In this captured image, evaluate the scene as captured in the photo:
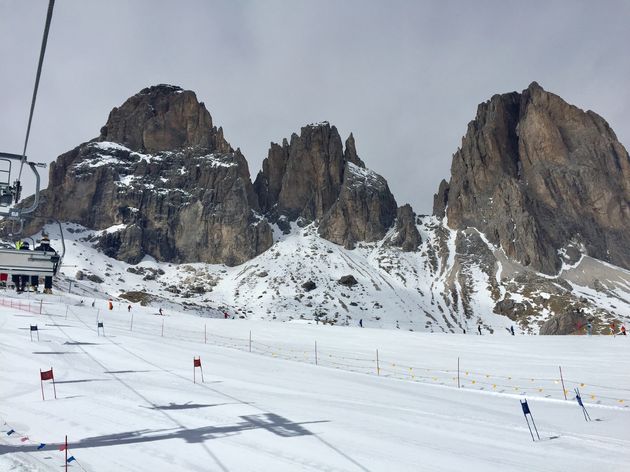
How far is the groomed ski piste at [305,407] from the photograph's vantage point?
10.2m

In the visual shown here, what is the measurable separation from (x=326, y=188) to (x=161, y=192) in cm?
5659

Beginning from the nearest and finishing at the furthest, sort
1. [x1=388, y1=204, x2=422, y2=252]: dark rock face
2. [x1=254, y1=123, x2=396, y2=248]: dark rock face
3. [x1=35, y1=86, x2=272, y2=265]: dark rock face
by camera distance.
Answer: [x1=35, y1=86, x2=272, y2=265]: dark rock face → [x1=388, y1=204, x2=422, y2=252]: dark rock face → [x1=254, y1=123, x2=396, y2=248]: dark rock face

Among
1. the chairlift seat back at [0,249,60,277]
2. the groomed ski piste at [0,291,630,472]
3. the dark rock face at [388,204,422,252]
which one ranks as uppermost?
the dark rock face at [388,204,422,252]

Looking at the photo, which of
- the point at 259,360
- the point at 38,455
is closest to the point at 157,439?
the point at 38,455

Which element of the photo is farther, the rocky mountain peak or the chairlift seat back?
the rocky mountain peak

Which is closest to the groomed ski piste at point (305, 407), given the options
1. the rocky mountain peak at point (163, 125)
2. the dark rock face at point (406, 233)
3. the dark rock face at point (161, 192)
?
the dark rock face at point (161, 192)

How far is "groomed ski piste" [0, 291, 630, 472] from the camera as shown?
1019 cm

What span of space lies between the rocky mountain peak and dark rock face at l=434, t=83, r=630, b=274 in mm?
87440

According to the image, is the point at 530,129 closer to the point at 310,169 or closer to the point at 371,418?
the point at 310,169

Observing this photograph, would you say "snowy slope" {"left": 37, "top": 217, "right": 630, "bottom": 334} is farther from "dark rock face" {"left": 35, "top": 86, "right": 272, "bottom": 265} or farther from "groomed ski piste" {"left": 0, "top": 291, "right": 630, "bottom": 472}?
"groomed ski piste" {"left": 0, "top": 291, "right": 630, "bottom": 472}

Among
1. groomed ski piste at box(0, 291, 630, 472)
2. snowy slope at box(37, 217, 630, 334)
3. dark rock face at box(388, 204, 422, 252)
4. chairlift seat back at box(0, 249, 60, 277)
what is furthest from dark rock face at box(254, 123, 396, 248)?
chairlift seat back at box(0, 249, 60, 277)

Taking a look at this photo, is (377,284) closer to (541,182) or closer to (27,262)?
(541,182)

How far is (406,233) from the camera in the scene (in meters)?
151

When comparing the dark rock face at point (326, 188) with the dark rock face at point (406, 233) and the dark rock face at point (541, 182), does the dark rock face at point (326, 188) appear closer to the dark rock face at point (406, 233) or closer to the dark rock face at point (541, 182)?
the dark rock face at point (406, 233)
